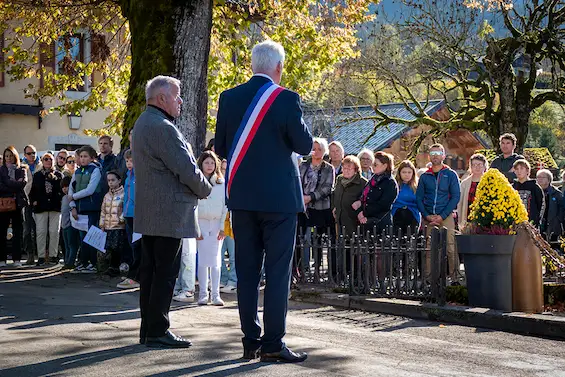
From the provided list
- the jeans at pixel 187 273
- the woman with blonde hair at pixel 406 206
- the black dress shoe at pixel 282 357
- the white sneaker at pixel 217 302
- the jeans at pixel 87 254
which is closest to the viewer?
the black dress shoe at pixel 282 357

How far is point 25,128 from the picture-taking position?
111 ft

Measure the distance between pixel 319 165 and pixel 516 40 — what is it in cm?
1602

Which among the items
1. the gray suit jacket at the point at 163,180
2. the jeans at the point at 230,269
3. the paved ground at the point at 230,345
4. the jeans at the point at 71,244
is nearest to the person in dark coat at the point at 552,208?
the jeans at the point at 230,269

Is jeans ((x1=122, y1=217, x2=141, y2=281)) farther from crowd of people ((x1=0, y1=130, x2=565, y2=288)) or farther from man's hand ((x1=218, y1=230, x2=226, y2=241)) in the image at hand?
man's hand ((x1=218, y1=230, x2=226, y2=241))

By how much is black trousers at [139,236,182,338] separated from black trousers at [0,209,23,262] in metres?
11.1

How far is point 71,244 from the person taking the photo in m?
17.7

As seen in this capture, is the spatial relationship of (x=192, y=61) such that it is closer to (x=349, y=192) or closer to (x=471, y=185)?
(x=349, y=192)

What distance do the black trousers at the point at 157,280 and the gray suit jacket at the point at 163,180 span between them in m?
0.12

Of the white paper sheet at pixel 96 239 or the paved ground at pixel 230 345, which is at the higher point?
the white paper sheet at pixel 96 239

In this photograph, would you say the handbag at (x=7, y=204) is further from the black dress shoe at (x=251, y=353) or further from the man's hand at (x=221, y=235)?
the black dress shoe at (x=251, y=353)

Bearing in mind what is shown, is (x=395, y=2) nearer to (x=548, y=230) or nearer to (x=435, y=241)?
(x=548, y=230)

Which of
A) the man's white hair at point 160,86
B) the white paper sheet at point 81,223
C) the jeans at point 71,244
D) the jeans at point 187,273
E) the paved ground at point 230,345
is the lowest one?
the paved ground at point 230,345

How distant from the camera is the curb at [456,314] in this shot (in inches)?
400

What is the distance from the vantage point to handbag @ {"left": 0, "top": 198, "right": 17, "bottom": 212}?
18.2 m
